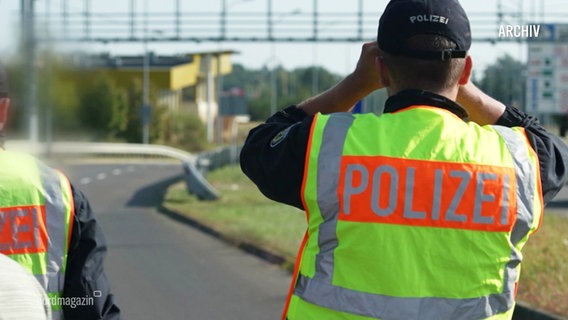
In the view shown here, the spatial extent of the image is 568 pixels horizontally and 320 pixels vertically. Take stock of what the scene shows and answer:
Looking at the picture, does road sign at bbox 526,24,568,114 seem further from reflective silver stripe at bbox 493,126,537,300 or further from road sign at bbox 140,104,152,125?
reflective silver stripe at bbox 493,126,537,300

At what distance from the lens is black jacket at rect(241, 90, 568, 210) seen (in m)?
3.23

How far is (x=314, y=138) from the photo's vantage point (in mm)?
3201

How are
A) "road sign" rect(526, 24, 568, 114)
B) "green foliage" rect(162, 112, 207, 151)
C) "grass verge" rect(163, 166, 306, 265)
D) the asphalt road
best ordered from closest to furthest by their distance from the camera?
the asphalt road → "grass verge" rect(163, 166, 306, 265) → "road sign" rect(526, 24, 568, 114) → "green foliage" rect(162, 112, 207, 151)

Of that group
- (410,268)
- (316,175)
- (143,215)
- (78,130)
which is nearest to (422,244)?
(410,268)

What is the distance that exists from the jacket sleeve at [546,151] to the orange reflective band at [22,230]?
4.75 feet

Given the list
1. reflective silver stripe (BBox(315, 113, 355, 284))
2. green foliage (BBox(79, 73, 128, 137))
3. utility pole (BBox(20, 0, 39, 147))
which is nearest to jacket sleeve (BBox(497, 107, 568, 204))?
reflective silver stripe (BBox(315, 113, 355, 284))

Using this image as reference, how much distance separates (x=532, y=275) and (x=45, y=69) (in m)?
6.06

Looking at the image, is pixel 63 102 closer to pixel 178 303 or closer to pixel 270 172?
pixel 178 303

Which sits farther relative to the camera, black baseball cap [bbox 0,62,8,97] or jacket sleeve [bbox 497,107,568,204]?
black baseball cap [bbox 0,62,8,97]

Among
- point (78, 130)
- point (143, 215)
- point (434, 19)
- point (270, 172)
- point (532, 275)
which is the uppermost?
point (434, 19)

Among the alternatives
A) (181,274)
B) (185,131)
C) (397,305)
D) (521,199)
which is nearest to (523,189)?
(521,199)

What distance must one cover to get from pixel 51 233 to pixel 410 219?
1282 millimetres

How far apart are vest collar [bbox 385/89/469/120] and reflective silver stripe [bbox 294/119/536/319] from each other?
0.13 m

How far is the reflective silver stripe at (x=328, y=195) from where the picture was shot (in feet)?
10.4
